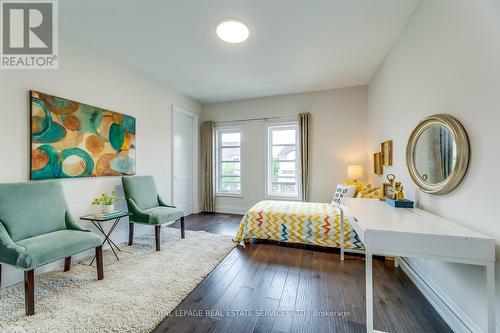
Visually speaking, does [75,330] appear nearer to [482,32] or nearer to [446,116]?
[446,116]

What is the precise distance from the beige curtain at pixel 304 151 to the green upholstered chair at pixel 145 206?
2614 mm

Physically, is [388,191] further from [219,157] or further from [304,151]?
[219,157]

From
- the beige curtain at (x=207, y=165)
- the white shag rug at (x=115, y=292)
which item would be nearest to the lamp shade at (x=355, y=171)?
the white shag rug at (x=115, y=292)

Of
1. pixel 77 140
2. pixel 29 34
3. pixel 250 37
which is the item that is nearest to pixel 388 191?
pixel 250 37

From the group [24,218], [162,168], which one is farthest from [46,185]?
[162,168]

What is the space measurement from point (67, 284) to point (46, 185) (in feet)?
3.40

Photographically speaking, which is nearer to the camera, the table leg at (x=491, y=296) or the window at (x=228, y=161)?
the table leg at (x=491, y=296)

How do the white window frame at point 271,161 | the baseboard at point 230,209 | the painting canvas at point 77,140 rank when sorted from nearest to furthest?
the painting canvas at point 77,140 < the white window frame at point 271,161 < the baseboard at point 230,209

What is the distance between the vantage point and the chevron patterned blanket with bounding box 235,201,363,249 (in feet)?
8.97

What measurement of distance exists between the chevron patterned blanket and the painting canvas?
2144mm

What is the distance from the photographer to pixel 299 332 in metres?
1.47

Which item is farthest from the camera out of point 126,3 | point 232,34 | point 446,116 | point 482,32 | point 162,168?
point 162,168

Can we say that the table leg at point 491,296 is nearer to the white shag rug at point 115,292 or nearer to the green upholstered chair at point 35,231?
the white shag rug at point 115,292

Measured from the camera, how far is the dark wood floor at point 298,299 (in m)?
1.54
